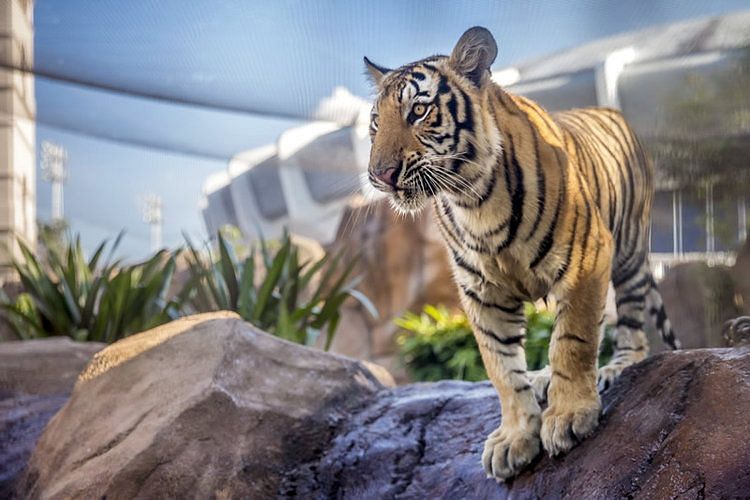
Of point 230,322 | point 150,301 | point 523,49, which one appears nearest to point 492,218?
point 230,322

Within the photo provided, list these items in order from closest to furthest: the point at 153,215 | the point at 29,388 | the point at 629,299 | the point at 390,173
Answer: the point at 390,173
the point at 629,299
the point at 29,388
the point at 153,215

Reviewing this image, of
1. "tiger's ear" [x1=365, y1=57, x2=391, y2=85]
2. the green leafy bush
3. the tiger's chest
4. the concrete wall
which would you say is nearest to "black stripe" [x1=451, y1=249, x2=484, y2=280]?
the tiger's chest

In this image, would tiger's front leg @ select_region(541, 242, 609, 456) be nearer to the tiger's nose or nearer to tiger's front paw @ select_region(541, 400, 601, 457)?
tiger's front paw @ select_region(541, 400, 601, 457)

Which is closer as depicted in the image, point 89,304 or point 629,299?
point 629,299

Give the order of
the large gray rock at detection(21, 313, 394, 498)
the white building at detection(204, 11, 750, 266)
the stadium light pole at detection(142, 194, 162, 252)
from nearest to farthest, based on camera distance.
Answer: the large gray rock at detection(21, 313, 394, 498)
the white building at detection(204, 11, 750, 266)
the stadium light pole at detection(142, 194, 162, 252)

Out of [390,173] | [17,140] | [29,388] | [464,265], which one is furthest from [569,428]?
[17,140]

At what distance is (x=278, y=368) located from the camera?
2.28 meters

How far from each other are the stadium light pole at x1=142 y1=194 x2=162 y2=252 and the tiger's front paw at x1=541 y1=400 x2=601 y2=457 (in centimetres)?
576

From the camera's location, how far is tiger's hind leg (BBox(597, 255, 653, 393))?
2160 millimetres

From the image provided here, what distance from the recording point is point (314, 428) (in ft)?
7.03

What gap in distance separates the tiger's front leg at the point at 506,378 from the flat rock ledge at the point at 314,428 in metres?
0.05

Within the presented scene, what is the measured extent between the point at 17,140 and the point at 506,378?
567 cm

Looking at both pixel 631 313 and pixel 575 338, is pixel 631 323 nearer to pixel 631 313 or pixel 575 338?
pixel 631 313

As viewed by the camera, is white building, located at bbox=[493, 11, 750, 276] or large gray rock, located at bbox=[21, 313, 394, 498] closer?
large gray rock, located at bbox=[21, 313, 394, 498]
